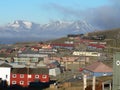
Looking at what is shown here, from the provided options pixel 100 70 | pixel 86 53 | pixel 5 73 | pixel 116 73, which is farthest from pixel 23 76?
pixel 86 53

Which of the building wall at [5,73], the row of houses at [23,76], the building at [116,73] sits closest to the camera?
the building at [116,73]

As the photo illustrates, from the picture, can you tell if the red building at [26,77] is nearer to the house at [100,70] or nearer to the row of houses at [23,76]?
the row of houses at [23,76]

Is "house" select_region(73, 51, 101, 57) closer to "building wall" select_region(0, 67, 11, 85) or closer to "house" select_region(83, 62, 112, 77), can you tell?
"house" select_region(83, 62, 112, 77)

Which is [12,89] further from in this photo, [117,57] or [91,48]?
[91,48]

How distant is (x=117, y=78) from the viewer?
16.3 metres

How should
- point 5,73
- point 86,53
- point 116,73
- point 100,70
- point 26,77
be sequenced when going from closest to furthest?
point 116,73 < point 26,77 < point 5,73 < point 100,70 < point 86,53

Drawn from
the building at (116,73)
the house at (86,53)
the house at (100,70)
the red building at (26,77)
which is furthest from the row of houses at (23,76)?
the house at (86,53)

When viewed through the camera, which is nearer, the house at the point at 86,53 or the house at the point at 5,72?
the house at the point at 5,72

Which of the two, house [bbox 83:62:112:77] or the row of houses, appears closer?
the row of houses

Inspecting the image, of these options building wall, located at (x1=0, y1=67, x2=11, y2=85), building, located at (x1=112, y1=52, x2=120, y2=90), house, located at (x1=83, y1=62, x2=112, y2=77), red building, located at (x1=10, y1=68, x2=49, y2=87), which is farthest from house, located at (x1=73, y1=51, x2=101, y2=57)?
building, located at (x1=112, y1=52, x2=120, y2=90)

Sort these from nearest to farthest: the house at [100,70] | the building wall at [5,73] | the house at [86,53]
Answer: the building wall at [5,73]
the house at [100,70]
the house at [86,53]

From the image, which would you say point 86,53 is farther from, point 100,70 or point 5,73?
point 5,73

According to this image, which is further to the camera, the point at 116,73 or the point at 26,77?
the point at 26,77

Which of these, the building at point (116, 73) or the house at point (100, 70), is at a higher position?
the building at point (116, 73)
